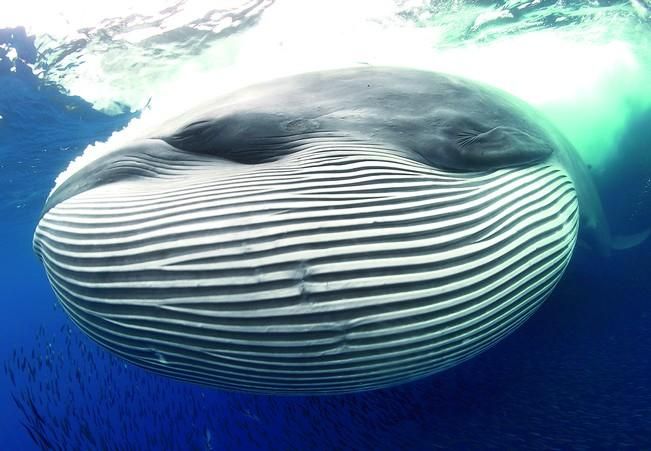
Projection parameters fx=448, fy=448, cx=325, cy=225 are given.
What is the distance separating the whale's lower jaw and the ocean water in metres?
2.12

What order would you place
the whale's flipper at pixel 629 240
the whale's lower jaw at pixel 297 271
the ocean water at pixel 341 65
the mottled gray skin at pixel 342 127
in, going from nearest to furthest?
the whale's lower jaw at pixel 297 271 → the mottled gray skin at pixel 342 127 → the ocean water at pixel 341 65 → the whale's flipper at pixel 629 240

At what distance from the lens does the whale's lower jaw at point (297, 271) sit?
2.37 meters

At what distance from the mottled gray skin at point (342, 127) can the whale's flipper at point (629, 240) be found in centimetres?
470

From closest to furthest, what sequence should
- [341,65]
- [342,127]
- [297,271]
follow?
[297,271], [342,127], [341,65]

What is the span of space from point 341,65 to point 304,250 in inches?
152

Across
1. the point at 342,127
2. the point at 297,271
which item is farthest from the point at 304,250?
the point at 342,127

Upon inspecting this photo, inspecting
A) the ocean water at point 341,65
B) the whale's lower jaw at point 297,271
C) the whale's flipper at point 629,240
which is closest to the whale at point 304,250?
the whale's lower jaw at point 297,271

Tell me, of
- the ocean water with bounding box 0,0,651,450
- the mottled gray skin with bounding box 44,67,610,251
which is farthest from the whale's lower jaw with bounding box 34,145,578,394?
the ocean water with bounding box 0,0,651,450

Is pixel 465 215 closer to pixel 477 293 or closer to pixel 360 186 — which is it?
pixel 477 293

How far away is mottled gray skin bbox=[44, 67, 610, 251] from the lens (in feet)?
11.4

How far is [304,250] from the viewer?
2.38 m

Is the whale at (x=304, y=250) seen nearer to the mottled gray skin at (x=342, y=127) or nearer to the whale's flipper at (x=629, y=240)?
the mottled gray skin at (x=342, y=127)

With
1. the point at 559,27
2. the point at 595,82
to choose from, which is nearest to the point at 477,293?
the point at 559,27

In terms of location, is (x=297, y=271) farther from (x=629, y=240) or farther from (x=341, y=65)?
(x=629, y=240)
